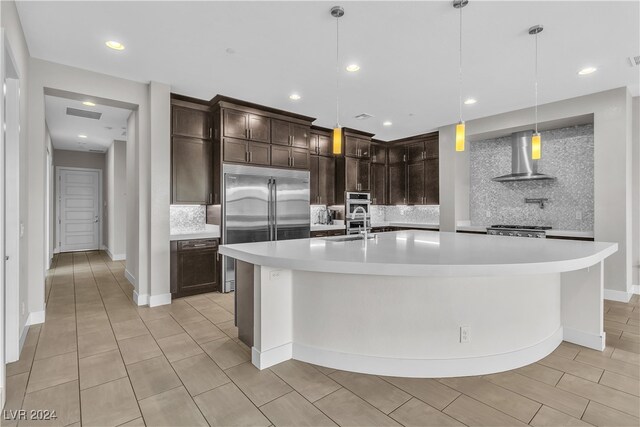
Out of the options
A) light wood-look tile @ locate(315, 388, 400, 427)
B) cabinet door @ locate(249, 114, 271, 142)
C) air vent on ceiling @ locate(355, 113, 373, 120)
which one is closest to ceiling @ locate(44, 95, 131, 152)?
cabinet door @ locate(249, 114, 271, 142)

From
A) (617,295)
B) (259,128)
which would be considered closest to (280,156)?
(259,128)

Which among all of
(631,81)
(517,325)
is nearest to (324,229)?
(517,325)

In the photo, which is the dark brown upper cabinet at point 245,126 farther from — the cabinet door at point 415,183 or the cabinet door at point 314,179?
the cabinet door at point 415,183

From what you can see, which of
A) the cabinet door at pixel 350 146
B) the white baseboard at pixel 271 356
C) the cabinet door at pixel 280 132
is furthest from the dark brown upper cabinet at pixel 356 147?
the white baseboard at pixel 271 356

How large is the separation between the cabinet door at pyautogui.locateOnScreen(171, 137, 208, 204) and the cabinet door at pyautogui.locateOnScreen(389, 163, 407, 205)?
4.17 meters

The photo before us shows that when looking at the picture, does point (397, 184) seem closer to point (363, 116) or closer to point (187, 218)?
point (363, 116)

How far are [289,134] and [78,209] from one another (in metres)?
6.99

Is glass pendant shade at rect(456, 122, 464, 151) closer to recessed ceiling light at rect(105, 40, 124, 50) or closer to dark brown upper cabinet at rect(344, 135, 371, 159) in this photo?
recessed ceiling light at rect(105, 40, 124, 50)

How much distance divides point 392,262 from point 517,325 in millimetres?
1245

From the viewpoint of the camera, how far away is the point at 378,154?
290 inches

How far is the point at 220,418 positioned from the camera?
186 cm

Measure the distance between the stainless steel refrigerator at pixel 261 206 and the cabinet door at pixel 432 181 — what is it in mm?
2796

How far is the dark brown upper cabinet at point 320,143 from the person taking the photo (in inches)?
242

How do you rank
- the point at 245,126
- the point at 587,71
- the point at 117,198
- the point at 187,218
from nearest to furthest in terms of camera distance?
the point at 587,71 < the point at 245,126 < the point at 187,218 < the point at 117,198
